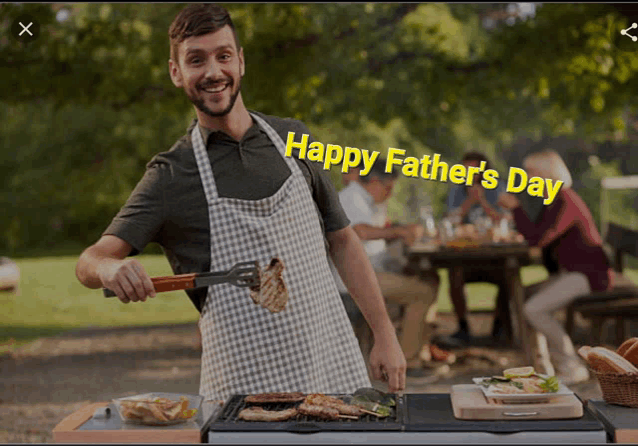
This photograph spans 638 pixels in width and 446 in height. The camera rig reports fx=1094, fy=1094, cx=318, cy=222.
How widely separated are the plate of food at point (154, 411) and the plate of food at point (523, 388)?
29.8 inches

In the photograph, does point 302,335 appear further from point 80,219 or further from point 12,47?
point 80,219

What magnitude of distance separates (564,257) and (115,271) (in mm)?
5655

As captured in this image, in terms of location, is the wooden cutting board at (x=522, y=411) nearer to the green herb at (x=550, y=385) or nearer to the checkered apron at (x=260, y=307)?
the green herb at (x=550, y=385)

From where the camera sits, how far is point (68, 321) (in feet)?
47.8

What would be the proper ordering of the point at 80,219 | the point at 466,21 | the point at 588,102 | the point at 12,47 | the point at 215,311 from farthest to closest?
the point at 80,219
the point at 466,21
the point at 588,102
the point at 12,47
the point at 215,311

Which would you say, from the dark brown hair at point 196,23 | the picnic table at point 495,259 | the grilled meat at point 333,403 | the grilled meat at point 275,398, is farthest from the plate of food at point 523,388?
the picnic table at point 495,259

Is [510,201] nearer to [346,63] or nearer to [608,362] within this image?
[346,63]

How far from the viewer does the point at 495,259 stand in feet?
28.5

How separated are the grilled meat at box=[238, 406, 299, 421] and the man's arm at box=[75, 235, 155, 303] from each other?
1.22ft

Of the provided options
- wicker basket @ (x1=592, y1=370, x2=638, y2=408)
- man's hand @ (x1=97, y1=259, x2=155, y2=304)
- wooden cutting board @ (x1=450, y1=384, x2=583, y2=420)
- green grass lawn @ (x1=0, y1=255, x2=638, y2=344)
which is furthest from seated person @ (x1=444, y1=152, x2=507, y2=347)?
man's hand @ (x1=97, y1=259, x2=155, y2=304)

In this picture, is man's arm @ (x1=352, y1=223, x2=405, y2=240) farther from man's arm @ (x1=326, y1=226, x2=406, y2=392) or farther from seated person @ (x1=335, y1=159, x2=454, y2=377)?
man's arm @ (x1=326, y1=226, x2=406, y2=392)

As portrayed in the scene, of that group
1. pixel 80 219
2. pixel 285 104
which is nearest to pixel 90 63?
pixel 285 104

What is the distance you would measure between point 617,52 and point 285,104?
273cm

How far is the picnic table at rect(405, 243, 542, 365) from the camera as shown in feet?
27.6
